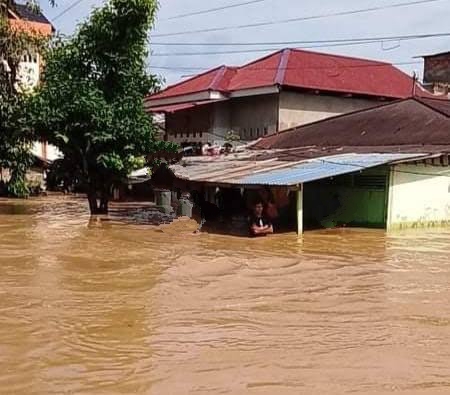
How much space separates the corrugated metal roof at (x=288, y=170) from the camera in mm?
15523

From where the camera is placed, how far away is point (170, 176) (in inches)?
856

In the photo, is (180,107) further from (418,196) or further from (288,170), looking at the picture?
(418,196)

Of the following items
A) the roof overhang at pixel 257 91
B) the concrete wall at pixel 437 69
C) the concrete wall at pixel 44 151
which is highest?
the concrete wall at pixel 437 69

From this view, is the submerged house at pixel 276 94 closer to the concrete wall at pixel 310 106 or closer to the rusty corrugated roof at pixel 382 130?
the concrete wall at pixel 310 106

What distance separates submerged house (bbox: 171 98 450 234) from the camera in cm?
1636

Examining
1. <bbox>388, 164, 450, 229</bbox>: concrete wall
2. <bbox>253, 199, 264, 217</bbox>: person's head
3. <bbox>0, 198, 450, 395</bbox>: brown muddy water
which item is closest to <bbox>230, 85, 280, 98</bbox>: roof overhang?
<bbox>388, 164, 450, 229</bbox>: concrete wall

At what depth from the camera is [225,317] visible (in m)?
8.26

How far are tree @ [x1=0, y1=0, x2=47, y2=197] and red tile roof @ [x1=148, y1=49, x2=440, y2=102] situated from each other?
7.78 meters

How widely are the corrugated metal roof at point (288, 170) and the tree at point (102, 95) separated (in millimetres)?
2078

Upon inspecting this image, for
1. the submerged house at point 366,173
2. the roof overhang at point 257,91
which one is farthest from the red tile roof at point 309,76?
the submerged house at point 366,173

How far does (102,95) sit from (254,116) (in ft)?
26.9

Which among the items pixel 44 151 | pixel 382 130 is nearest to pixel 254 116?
pixel 382 130

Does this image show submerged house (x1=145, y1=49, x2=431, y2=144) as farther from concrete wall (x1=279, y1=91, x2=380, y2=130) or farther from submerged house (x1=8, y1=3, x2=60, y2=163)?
submerged house (x1=8, y1=3, x2=60, y2=163)

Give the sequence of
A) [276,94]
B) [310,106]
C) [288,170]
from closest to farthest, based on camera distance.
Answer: [288,170]
[276,94]
[310,106]
